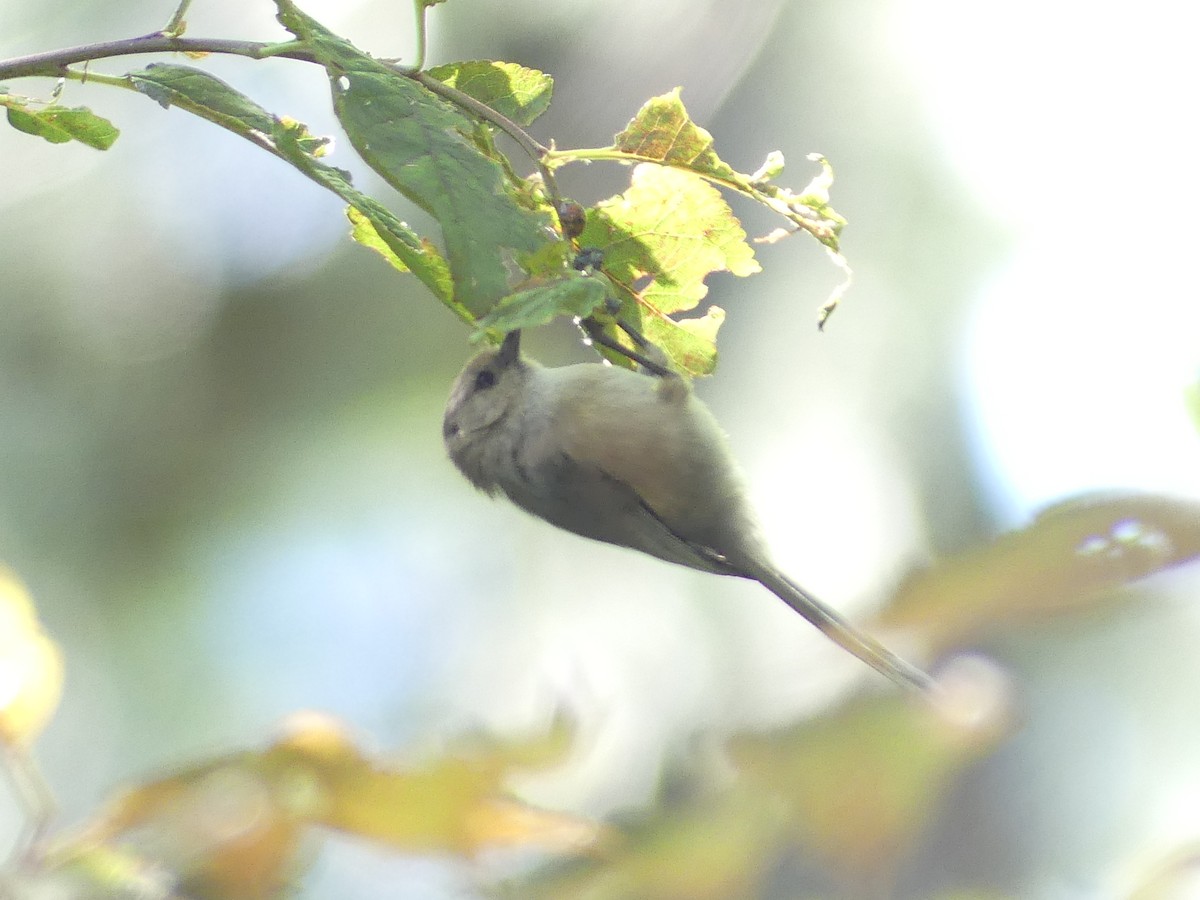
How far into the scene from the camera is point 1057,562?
796mm

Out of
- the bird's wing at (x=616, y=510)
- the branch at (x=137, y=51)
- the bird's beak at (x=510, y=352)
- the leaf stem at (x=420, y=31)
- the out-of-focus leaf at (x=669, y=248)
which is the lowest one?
the branch at (x=137, y=51)

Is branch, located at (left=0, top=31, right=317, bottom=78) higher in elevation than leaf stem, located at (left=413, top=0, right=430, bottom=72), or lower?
lower

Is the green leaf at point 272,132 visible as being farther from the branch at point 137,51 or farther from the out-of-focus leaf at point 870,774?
the out-of-focus leaf at point 870,774

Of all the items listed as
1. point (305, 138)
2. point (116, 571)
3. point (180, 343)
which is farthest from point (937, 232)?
point (305, 138)

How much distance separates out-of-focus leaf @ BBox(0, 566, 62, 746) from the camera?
4.37 feet

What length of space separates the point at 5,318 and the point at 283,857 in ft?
29.4

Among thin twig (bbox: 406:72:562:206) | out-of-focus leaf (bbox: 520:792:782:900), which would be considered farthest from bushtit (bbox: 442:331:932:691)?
→ out-of-focus leaf (bbox: 520:792:782:900)

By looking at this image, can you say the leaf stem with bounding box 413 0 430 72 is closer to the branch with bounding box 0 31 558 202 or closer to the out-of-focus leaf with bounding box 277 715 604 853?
the branch with bounding box 0 31 558 202

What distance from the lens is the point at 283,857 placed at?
44.6 inches

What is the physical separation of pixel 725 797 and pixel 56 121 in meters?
1.36

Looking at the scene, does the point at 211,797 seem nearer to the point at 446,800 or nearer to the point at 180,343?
the point at 446,800

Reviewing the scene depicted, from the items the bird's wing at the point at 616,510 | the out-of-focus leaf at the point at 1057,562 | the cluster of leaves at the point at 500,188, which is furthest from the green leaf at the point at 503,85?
the bird's wing at the point at 616,510

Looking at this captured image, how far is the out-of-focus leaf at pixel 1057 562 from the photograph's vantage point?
2.54ft

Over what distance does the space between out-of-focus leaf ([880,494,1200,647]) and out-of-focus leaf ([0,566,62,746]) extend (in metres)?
1.03
